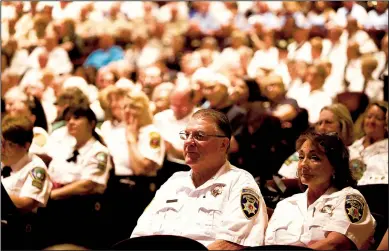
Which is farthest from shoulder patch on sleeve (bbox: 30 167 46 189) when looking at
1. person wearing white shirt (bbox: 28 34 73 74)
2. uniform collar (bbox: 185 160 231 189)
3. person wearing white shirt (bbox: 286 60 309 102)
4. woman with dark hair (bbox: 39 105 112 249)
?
person wearing white shirt (bbox: 28 34 73 74)

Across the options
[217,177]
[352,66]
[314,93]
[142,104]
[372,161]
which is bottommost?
[352,66]

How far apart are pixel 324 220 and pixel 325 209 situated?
52mm

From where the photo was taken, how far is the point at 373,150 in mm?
5242

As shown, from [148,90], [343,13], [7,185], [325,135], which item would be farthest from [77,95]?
[343,13]

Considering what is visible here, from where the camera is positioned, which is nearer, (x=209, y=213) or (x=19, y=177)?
(x=209, y=213)

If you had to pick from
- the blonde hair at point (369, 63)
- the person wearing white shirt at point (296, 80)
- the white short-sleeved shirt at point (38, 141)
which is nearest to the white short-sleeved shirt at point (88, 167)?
the white short-sleeved shirt at point (38, 141)

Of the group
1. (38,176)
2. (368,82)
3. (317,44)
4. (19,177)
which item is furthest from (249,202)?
(317,44)

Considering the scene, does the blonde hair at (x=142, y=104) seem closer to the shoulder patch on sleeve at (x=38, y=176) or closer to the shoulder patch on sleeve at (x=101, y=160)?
the shoulder patch on sleeve at (x=101, y=160)

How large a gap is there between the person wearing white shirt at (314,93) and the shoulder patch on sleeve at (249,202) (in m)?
2.24

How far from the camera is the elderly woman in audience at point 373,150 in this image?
17.1 feet

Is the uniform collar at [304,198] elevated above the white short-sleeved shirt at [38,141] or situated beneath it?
elevated above

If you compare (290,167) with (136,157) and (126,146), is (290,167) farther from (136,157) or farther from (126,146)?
(126,146)

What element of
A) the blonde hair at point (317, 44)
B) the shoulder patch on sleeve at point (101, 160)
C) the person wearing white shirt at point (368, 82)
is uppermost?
the shoulder patch on sleeve at point (101, 160)

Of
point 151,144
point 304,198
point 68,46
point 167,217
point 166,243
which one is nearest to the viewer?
point 166,243
